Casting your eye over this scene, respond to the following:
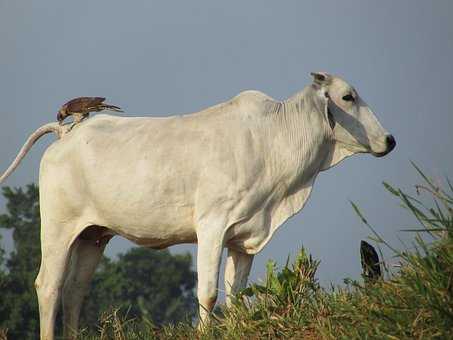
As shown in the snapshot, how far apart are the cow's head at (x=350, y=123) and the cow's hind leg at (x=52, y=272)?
2.81 meters

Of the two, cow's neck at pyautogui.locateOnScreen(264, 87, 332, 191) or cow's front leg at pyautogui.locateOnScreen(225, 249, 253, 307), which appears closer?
cow's front leg at pyautogui.locateOnScreen(225, 249, 253, 307)

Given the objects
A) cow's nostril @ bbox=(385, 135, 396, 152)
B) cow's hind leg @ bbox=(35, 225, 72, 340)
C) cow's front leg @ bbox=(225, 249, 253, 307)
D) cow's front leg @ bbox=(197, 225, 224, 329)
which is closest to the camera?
cow's front leg @ bbox=(197, 225, 224, 329)

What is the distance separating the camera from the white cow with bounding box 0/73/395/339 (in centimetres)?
1006

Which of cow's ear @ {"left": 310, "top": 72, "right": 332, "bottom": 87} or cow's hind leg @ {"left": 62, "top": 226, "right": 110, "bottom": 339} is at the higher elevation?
cow's ear @ {"left": 310, "top": 72, "right": 332, "bottom": 87}

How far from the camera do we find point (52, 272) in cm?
1070

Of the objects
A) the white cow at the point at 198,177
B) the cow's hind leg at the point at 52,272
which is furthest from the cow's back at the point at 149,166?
the cow's hind leg at the point at 52,272

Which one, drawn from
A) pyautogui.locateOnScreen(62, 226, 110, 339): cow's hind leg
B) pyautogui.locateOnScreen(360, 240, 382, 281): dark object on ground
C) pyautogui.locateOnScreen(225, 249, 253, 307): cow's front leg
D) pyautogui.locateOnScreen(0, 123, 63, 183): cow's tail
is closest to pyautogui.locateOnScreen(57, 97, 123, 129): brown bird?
pyautogui.locateOnScreen(0, 123, 63, 183): cow's tail

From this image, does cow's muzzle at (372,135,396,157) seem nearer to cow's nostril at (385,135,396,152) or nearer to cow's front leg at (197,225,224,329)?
cow's nostril at (385,135,396,152)

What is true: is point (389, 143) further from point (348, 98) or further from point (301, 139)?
point (301, 139)

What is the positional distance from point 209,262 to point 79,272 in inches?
69.8

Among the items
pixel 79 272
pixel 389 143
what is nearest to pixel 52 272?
pixel 79 272

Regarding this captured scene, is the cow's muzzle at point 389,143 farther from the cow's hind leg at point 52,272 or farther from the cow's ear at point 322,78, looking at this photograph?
the cow's hind leg at point 52,272

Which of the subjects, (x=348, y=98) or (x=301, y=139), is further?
(x=348, y=98)

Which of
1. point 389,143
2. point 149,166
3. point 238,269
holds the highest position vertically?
point 149,166
